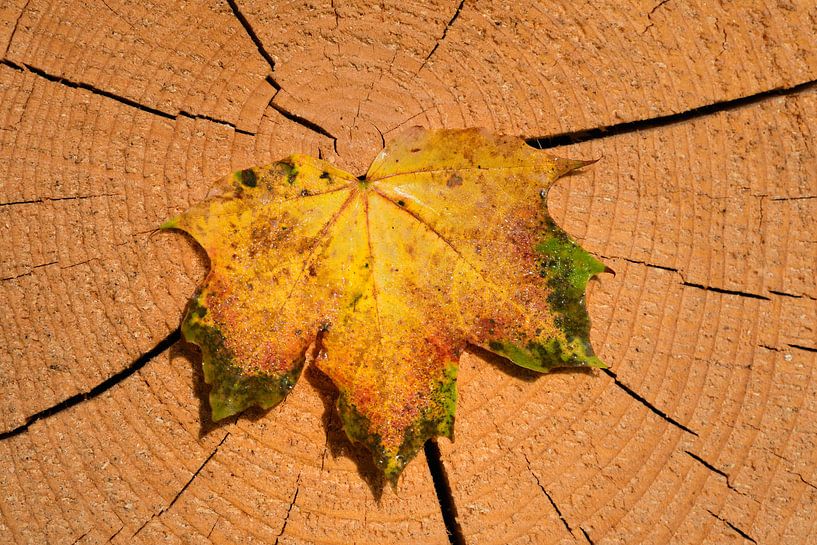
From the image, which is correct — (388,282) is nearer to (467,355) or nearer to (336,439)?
(467,355)

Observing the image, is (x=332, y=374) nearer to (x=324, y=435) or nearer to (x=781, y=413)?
(x=324, y=435)

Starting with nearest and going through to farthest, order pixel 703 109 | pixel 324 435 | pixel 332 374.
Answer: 1. pixel 332 374
2. pixel 324 435
3. pixel 703 109

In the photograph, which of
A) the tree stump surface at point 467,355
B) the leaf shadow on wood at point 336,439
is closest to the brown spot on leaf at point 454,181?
the tree stump surface at point 467,355

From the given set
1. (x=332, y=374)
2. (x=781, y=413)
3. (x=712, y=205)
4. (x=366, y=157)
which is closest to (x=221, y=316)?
Answer: (x=332, y=374)

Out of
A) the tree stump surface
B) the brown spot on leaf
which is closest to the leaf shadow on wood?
the tree stump surface

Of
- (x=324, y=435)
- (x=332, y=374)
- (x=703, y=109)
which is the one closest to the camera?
(x=332, y=374)

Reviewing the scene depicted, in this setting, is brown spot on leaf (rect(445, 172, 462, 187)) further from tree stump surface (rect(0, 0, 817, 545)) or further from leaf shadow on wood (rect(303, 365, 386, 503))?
leaf shadow on wood (rect(303, 365, 386, 503))

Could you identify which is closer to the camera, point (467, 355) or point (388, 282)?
point (388, 282)

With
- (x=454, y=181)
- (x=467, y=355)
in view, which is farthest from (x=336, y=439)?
(x=454, y=181)
